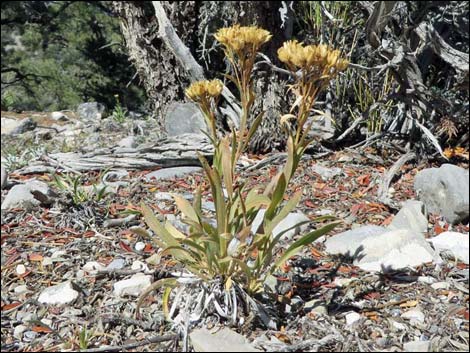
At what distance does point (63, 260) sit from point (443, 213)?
188 centimetres

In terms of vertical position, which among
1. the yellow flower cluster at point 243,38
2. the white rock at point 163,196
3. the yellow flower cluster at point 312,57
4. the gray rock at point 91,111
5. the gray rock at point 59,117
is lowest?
the gray rock at point 91,111

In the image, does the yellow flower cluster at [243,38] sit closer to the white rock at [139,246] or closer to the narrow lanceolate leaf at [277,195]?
the narrow lanceolate leaf at [277,195]

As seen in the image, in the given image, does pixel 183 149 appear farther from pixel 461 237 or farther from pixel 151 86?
pixel 461 237

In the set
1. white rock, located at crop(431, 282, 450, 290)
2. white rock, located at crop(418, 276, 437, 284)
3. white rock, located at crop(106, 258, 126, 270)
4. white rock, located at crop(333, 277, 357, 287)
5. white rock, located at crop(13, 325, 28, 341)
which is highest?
white rock, located at crop(13, 325, 28, 341)

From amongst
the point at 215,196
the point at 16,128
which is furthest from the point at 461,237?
the point at 16,128

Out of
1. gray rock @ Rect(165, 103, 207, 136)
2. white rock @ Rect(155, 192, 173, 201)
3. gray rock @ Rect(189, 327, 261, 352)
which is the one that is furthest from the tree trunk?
gray rock @ Rect(189, 327, 261, 352)

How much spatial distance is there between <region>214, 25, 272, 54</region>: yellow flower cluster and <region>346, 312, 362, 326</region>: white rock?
1051 millimetres

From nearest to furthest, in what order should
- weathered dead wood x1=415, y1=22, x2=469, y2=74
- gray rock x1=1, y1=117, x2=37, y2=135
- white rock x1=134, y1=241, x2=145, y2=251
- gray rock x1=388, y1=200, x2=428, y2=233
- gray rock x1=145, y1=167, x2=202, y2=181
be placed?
white rock x1=134, y1=241, x2=145, y2=251, gray rock x1=388, y1=200, x2=428, y2=233, weathered dead wood x1=415, y1=22, x2=469, y2=74, gray rock x1=145, y1=167, x2=202, y2=181, gray rock x1=1, y1=117, x2=37, y2=135

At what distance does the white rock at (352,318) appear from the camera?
7.83ft

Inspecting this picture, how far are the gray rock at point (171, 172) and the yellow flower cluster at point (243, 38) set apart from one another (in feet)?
6.49

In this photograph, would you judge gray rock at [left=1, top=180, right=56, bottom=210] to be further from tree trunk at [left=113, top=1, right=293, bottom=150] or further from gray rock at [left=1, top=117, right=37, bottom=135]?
gray rock at [left=1, top=117, right=37, bottom=135]

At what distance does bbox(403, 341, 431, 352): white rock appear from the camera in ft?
7.17

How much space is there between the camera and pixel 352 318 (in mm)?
2410

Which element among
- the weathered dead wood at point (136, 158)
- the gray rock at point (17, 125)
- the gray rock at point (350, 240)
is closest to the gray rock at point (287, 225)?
the gray rock at point (350, 240)
